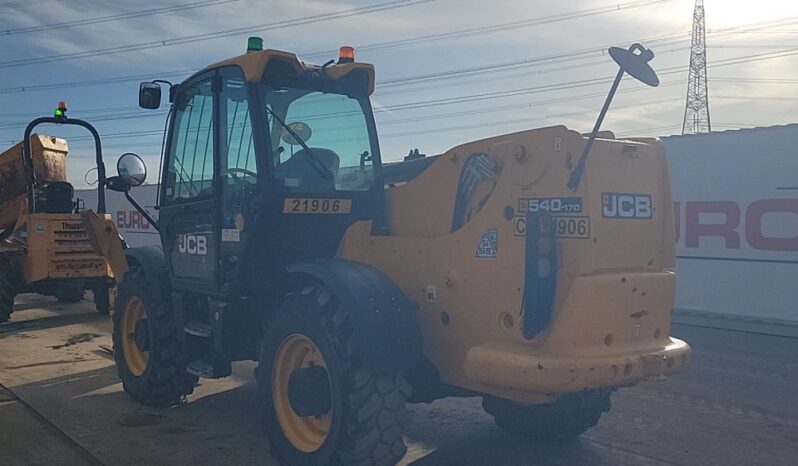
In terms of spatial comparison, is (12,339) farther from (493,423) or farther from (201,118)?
(493,423)

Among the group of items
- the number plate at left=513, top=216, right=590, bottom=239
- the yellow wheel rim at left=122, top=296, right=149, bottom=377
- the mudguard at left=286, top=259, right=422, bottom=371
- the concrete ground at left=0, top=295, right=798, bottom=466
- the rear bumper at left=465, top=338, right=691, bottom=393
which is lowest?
the concrete ground at left=0, top=295, right=798, bottom=466

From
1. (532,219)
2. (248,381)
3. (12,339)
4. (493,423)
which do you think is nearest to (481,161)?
(532,219)

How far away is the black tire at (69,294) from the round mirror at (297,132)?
824 centimetres

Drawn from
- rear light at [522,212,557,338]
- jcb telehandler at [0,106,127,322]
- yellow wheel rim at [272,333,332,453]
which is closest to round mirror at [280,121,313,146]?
yellow wheel rim at [272,333,332,453]

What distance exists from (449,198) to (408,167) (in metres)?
0.88

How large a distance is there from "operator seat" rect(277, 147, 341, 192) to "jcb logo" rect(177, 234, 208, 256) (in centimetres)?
95

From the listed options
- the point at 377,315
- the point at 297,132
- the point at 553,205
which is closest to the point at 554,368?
the point at 553,205

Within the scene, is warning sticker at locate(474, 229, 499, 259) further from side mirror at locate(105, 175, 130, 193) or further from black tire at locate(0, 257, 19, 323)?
black tire at locate(0, 257, 19, 323)

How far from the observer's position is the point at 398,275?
16.1ft

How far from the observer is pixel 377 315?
4.35 meters

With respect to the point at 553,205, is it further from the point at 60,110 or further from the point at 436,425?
the point at 60,110

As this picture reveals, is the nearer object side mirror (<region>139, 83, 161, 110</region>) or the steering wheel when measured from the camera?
the steering wheel

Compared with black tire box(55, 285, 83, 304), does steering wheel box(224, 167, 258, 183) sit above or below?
above

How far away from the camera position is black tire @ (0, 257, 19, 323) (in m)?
11.3
